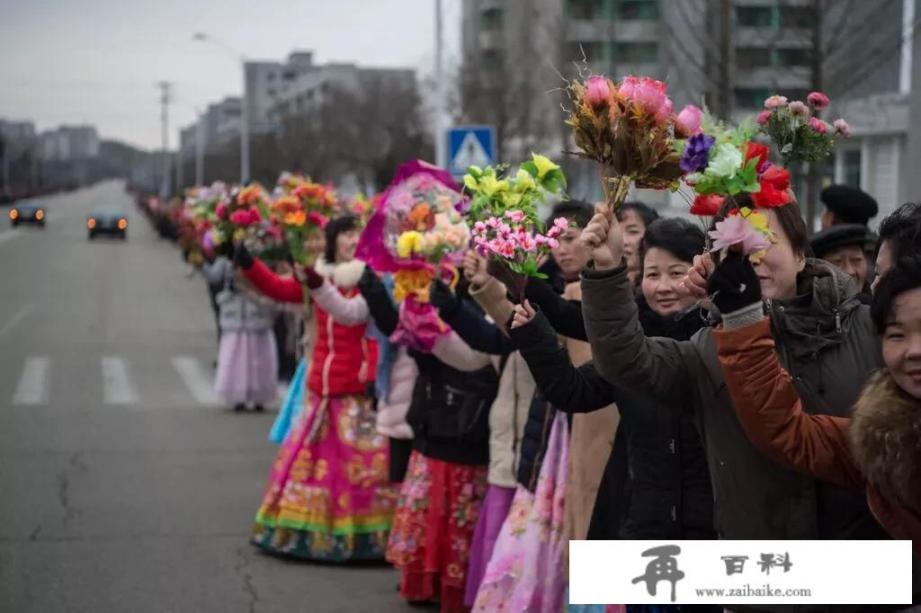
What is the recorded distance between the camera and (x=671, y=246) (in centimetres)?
471

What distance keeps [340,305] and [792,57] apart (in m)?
11.4

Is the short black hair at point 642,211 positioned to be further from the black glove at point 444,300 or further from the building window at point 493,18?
the building window at point 493,18

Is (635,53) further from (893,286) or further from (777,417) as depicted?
(893,286)

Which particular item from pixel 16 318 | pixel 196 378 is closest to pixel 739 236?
pixel 196 378

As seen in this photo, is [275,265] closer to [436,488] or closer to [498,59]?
[436,488]

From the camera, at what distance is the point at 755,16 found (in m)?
19.0

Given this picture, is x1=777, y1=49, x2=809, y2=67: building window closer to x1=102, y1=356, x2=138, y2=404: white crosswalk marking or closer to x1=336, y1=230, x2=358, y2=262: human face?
x1=336, y1=230, x2=358, y2=262: human face

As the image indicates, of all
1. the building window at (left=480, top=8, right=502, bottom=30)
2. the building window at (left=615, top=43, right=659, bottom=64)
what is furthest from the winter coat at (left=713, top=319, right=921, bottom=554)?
the building window at (left=480, top=8, right=502, bottom=30)

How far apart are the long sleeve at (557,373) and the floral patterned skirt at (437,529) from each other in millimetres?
2498

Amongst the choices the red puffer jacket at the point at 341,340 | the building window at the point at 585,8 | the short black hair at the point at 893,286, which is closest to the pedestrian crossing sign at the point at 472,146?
A: the red puffer jacket at the point at 341,340

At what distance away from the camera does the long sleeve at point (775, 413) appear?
3.38 metres

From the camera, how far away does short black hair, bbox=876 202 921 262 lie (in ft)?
12.1

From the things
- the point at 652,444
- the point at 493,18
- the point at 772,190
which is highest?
the point at 493,18

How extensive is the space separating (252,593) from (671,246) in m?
3.92
